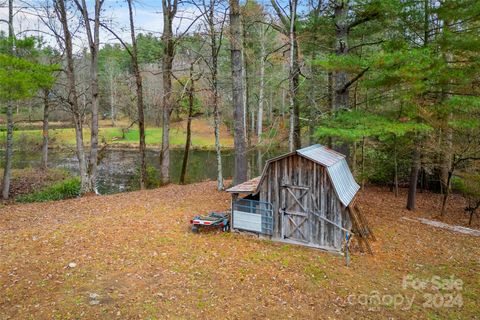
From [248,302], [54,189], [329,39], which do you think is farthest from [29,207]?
[329,39]

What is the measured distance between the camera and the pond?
22.5 m

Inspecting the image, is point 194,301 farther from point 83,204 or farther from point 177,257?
point 83,204

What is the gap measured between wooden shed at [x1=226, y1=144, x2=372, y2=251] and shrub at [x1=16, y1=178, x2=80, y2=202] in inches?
417

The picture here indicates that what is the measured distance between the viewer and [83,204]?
1333 centimetres

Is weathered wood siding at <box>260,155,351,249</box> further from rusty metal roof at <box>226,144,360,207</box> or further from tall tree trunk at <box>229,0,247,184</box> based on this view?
tall tree trunk at <box>229,0,247,184</box>

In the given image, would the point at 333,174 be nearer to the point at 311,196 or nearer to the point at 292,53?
the point at 311,196

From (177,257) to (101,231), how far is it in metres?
2.82

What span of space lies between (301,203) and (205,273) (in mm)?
3597

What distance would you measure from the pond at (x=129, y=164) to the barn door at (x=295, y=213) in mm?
9394

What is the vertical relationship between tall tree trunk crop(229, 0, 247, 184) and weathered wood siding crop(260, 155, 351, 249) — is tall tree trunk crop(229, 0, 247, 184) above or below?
above

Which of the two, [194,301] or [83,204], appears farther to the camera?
[83,204]

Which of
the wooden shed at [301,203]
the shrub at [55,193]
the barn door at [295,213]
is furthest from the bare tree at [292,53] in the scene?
the shrub at [55,193]

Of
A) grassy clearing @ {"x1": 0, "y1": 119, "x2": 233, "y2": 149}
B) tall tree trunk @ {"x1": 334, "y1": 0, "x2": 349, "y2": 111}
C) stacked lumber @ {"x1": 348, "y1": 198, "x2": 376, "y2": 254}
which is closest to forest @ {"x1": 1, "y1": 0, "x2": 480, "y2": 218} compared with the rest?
tall tree trunk @ {"x1": 334, "y1": 0, "x2": 349, "y2": 111}

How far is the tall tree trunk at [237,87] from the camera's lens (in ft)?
43.9
